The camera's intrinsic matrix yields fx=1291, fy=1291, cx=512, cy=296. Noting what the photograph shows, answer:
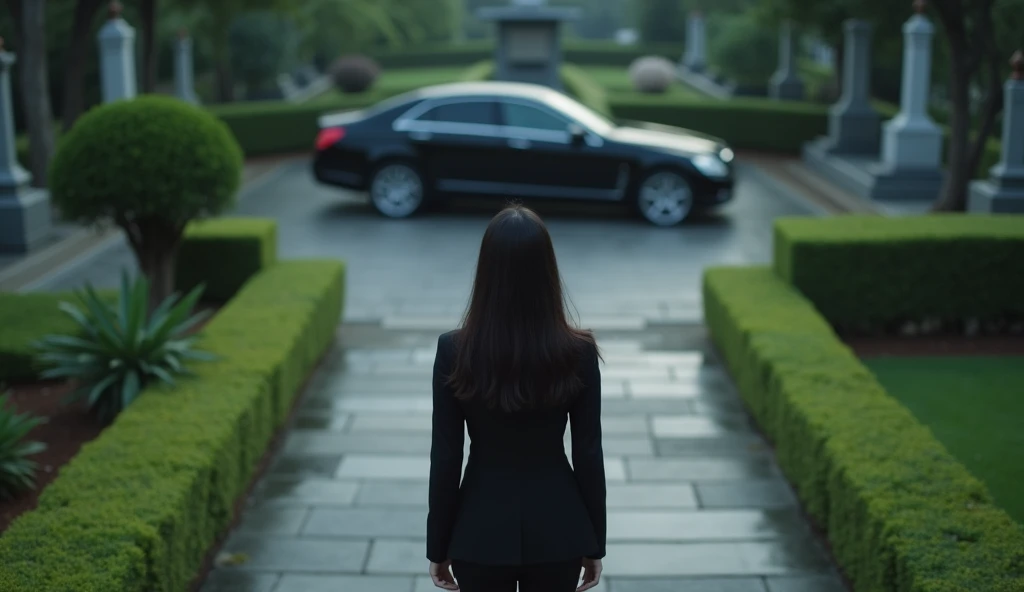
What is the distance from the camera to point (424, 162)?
15977 millimetres

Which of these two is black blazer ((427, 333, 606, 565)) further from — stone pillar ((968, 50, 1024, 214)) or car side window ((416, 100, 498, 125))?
car side window ((416, 100, 498, 125))

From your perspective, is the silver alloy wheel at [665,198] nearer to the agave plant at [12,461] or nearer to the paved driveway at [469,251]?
the paved driveway at [469,251]

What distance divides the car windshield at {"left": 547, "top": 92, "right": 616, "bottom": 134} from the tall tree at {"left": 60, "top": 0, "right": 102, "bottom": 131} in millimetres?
6373

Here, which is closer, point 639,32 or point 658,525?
point 658,525

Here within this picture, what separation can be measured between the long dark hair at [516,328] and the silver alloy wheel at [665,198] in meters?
12.1

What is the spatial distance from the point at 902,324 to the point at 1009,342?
31.5 inches

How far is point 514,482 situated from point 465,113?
12456 millimetres

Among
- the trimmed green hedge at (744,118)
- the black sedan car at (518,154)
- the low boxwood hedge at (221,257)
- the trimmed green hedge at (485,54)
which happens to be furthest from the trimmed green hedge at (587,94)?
the trimmed green hedge at (485,54)

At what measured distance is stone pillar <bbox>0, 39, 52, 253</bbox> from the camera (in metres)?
14.2

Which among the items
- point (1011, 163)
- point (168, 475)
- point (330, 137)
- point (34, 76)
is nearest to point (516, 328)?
point (168, 475)

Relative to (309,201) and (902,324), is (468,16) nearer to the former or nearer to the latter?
(309,201)

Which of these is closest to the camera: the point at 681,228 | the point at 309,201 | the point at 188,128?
the point at 188,128

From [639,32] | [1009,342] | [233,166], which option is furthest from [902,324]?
[639,32]

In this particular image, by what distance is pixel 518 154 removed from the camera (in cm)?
1554
